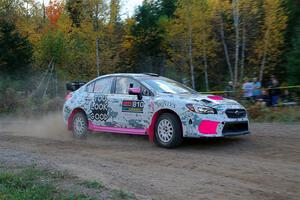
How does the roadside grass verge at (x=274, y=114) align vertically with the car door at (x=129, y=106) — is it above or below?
below

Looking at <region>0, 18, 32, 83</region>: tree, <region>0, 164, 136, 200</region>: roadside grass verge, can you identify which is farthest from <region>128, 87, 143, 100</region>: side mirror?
<region>0, 18, 32, 83</region>: tree

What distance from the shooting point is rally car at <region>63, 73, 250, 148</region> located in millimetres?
9789

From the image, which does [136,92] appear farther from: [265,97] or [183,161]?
[265,97]

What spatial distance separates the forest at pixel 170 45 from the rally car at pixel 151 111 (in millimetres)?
13613

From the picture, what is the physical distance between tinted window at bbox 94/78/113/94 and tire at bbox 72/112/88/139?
2.49ft

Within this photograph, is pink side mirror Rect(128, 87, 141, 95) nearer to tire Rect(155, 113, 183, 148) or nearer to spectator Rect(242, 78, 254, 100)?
tire Rect(155, 113, 183, 148)

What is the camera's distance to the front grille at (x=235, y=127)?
388 inches

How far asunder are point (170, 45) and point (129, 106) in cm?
1849

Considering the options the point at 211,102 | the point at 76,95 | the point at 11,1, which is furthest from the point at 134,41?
the point at 211,102

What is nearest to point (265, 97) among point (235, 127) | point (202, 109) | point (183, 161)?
point (235, 127)

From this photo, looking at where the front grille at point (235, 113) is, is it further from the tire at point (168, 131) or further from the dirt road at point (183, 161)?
the tire at point (168, 131)

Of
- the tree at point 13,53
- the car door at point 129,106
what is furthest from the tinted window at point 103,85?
the tree at point 13,53

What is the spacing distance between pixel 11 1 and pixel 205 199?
35.5 m

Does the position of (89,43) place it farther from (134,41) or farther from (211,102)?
(211,102)
